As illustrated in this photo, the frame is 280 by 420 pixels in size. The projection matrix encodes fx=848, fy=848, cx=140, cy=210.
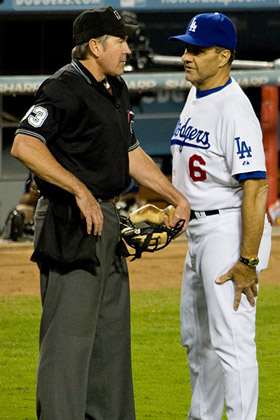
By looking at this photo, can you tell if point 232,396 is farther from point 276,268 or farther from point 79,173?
point 276,268

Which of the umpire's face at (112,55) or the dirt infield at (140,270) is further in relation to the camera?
the dirt infield at (140,270)

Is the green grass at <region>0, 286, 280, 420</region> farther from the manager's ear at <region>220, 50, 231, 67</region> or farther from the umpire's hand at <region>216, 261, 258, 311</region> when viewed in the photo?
the manager's ear at <region>220, 50, 231, 67</region>

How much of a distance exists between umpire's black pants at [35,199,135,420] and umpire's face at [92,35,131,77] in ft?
1.61

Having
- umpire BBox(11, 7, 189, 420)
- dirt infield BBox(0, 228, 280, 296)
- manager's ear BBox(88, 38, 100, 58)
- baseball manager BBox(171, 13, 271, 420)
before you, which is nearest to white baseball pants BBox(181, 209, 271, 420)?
baseball manager BBox(171, 13, 271, 420)

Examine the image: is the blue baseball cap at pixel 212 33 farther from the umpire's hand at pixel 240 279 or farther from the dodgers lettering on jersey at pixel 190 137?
the umpire's hand at pixel 240 279

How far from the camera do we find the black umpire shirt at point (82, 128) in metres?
2.93

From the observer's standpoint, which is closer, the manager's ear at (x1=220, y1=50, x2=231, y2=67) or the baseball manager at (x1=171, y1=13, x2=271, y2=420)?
the baseball manager at (x1=171, y1=13, x2=271, y2=420)

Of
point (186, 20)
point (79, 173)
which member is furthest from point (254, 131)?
point (186, 20)

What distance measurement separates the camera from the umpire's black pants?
300 cm

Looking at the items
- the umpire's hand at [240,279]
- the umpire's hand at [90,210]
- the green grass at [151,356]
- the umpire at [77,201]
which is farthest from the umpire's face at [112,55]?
the green grass at [151,356]

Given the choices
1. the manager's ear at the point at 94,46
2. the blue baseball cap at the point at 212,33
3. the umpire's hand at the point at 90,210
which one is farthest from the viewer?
the blue baseball cap at the point at 212,33

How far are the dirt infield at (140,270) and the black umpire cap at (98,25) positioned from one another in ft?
16.1

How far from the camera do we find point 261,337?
591 cm

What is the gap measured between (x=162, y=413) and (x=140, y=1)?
863 cm
